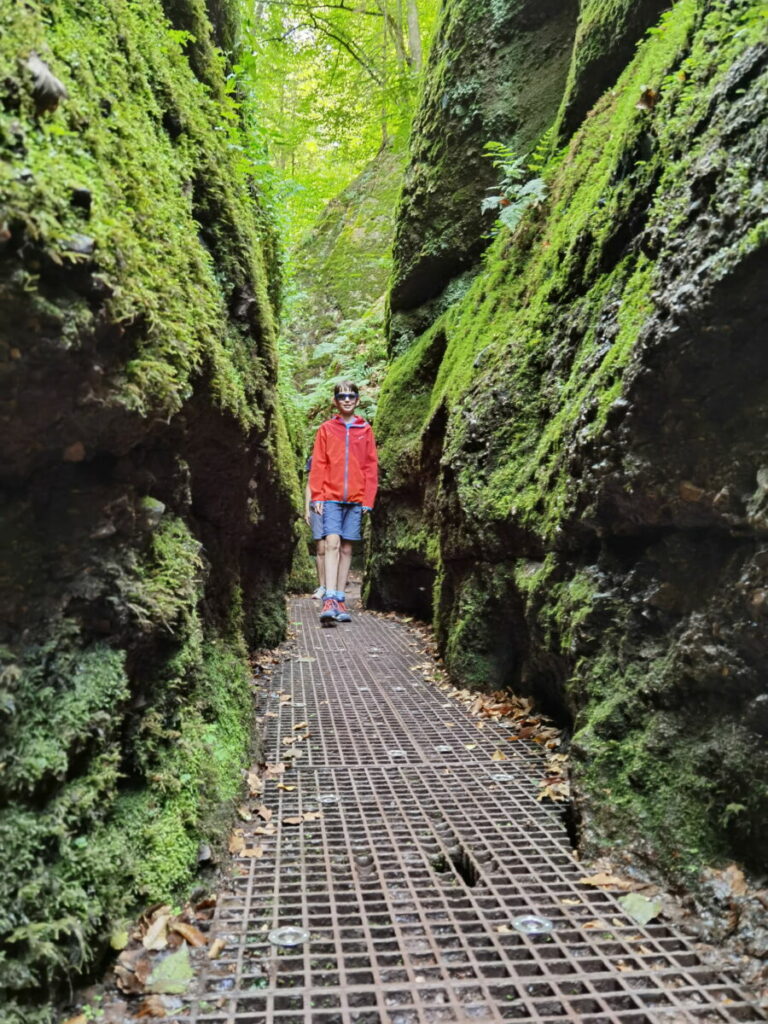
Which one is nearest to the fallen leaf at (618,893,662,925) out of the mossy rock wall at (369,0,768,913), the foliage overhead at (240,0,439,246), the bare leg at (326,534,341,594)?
the mossy rock wall at (369,0,768,913)

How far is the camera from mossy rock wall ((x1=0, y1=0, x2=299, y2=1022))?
5.38ft

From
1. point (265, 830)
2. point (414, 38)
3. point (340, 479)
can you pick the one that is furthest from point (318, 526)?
point (414, 38)

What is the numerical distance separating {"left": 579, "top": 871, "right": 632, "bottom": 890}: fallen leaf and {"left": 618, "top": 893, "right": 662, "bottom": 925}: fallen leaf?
0.21 feet

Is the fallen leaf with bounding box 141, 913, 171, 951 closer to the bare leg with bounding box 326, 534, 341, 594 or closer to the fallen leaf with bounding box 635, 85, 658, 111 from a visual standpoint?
the fallen leaf with bounding box 635, 85, 658, 111

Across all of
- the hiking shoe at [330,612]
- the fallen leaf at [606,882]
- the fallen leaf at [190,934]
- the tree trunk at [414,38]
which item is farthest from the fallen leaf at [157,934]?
the tree trunk at [414,38]

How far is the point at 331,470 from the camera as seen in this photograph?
8.00 metres

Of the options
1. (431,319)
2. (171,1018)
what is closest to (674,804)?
(171,1018)

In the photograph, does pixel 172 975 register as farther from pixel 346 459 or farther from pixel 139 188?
pixel 346 459

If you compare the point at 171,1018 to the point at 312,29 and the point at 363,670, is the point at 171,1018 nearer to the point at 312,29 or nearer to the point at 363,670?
the point at 363,670

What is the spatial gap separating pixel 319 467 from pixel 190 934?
20.6 ft

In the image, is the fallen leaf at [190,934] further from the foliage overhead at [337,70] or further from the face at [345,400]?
the foliage overhead at [337,70]

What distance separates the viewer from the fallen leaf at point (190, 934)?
2055 millimetres

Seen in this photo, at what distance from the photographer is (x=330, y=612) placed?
7855mm

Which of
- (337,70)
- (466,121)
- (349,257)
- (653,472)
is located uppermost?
(337,70)
